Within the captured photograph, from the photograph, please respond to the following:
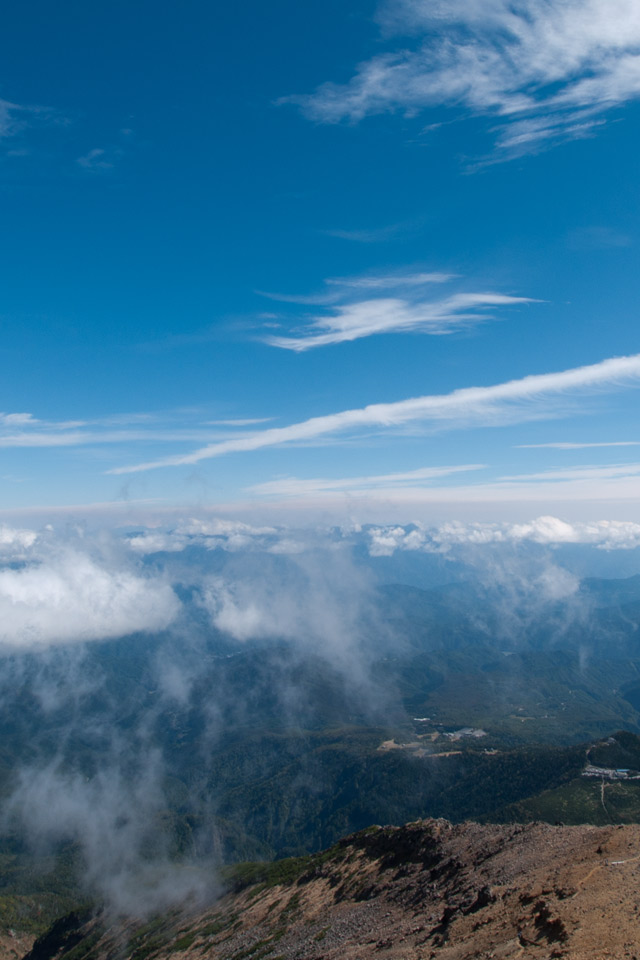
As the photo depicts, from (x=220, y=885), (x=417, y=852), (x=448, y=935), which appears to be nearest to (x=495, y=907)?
(x=448, y=935)

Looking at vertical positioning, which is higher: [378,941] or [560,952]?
[560,952]

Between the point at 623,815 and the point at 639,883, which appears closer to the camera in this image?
the point at 639,883

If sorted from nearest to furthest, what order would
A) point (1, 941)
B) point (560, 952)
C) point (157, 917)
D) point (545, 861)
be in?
1. point (560, 952)
2. point (545, 861)
3. point (157, 917)
4. point (1, 941)

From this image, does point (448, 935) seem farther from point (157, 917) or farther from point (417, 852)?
point (157, 917)

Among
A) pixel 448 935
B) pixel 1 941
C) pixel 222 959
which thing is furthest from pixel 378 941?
pixel 1 941

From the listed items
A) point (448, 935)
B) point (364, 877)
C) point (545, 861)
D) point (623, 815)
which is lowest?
point (623, 815)

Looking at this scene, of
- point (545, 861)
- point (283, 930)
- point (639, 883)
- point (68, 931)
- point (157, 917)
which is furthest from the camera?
point (68, 931)
